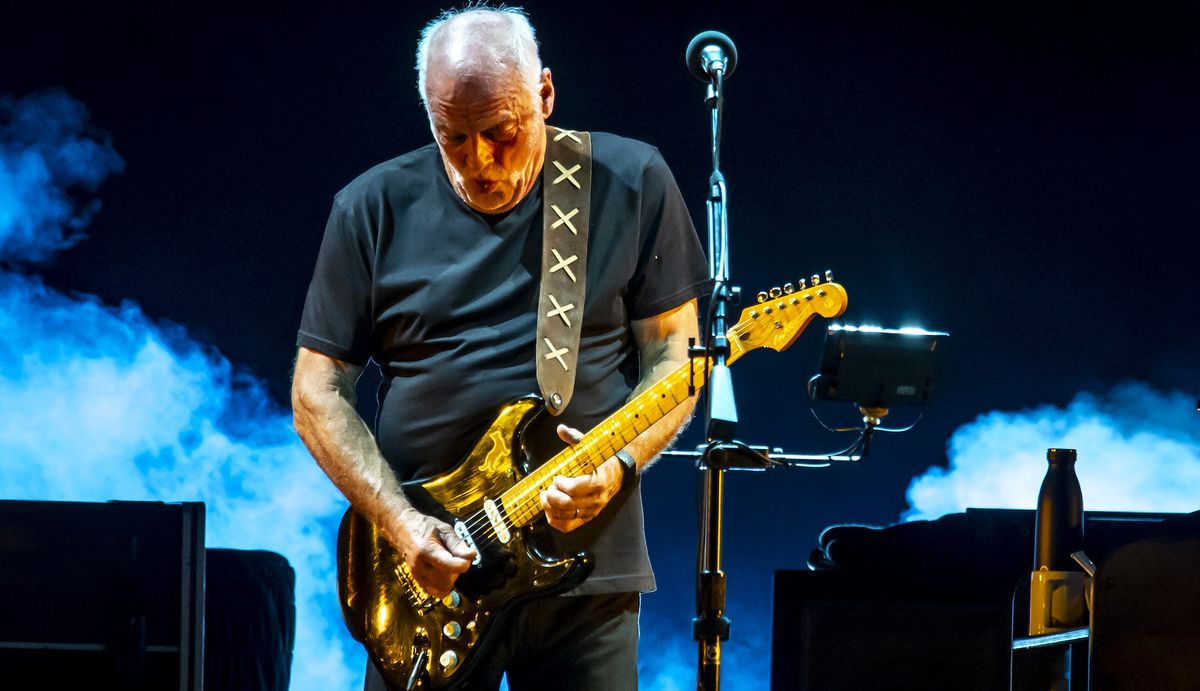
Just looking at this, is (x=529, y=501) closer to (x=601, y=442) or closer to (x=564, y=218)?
(x=601, y=442)

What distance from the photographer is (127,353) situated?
4633mm

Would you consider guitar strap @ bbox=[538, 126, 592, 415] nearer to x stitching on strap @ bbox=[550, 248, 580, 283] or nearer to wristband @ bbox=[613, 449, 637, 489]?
x stitching on strap @ bbox=[550, 248, 580, 283]

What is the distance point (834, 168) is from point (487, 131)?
2483 mm

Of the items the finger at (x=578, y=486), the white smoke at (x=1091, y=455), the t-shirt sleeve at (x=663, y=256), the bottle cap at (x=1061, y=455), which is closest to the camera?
the finger at (x=578, y=486)

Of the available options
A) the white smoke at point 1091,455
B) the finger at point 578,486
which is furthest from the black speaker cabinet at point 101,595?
the white smoke at point 1091,455

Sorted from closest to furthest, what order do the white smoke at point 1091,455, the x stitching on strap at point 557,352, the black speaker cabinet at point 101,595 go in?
the x stitching on strap at point 557,352
the black speaker cabinet at point 101,595
the white smoke at point 1091,455

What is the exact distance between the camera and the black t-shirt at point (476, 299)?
2434 mm

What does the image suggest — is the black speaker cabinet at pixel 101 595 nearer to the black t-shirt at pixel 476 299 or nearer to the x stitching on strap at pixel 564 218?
the black t-shirt at pixel 476 299

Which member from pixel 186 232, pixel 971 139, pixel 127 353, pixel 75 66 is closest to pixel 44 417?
pixel 127 353

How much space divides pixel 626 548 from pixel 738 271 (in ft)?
7.81

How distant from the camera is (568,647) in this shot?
7.61ft

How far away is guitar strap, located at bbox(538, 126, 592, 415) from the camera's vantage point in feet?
7.86

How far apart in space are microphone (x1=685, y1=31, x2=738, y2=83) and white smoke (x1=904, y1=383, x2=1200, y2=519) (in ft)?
8.65

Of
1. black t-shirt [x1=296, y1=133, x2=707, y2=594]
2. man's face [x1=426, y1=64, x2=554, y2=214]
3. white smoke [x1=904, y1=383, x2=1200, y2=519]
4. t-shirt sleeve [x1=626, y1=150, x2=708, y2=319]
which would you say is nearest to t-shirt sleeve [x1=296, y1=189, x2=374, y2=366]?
black t-shirt [x1=296, y1=133, x2=707, y2=594]
